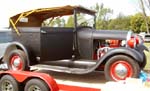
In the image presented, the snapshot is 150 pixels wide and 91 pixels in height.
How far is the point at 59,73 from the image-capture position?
6375 millimetres

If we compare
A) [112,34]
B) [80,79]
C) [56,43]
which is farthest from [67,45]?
[112,34]

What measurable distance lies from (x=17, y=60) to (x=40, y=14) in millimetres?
1138

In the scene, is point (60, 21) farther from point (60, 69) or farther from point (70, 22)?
point (60, 69)

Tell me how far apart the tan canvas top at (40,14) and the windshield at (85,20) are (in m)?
0.09

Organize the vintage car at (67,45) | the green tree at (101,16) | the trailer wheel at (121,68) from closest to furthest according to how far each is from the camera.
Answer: the trailer wheel at (121,68), the vintage car at (67,45), the green tree at (101,16)

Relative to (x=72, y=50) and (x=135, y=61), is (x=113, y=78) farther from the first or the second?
(x=72, y=50)

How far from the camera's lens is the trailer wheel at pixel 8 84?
538 centimetres

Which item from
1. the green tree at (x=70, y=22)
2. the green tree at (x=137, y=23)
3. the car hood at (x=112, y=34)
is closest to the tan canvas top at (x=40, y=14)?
the green tree at (x=70, y=22)

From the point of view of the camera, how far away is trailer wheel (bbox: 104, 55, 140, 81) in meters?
5.24

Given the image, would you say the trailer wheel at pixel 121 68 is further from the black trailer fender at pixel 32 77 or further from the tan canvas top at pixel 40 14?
the tan canvas top at pixel 40 14

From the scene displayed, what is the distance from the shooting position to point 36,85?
5.16m

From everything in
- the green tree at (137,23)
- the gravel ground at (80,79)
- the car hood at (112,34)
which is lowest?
the green tree at (137,23)

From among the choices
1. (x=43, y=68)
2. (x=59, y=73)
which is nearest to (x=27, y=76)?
(x=43, y=68)

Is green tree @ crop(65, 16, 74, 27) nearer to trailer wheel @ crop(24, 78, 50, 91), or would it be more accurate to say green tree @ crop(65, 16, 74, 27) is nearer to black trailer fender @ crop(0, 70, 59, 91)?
black trailer fender @ crop(0, 70, 59, 91)
